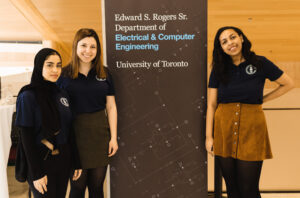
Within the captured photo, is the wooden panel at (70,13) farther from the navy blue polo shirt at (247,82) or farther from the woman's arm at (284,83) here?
the woman's arm at (284,83)

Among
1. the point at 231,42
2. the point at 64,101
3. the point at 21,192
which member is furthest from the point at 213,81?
the point at 21,192

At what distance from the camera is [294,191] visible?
3010 mm

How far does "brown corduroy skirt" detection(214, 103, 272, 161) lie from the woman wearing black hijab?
1.03 meters

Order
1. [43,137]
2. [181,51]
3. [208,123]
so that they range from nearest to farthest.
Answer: [43,137], [208,123], [181,51]

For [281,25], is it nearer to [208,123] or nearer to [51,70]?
[208,123]

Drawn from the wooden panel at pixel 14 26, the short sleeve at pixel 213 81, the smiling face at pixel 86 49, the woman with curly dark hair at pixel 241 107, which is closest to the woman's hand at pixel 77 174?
the smiling face at pixel 86 49

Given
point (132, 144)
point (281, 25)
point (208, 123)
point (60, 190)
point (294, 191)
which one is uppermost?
point (281, 25)

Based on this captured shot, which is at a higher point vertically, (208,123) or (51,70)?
(51,70)

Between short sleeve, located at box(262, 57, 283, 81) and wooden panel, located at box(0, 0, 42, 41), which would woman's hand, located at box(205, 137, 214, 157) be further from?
wooden panel, located at box(0, 0, 42, 41)

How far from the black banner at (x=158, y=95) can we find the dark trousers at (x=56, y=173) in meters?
0.59

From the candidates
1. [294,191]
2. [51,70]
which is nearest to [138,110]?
[51,70]

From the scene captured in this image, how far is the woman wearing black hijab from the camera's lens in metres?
1.38

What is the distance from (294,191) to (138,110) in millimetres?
2296

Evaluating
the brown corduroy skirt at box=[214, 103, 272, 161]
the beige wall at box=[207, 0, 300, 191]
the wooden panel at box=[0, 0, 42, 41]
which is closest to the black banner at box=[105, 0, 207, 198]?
the brown corduroy skirt at box=[214, 103, 272, 161]
